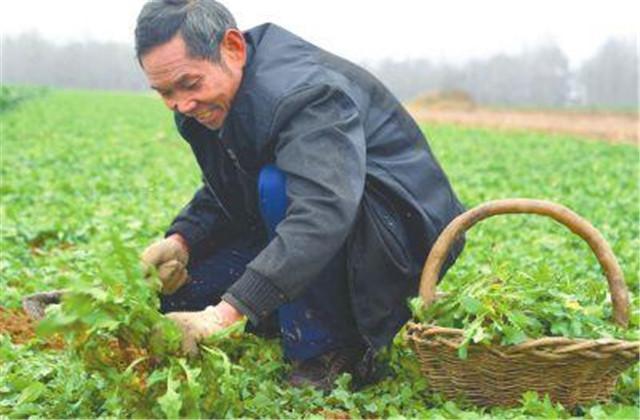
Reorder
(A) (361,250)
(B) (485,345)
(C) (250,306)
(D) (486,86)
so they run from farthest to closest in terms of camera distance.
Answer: (D) (486,86), (A) (361,250), (B) (485,345), (C) (250,306)

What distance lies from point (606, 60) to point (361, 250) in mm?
72795

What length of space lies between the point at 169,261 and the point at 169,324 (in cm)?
104

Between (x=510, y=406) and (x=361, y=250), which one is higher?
(x=361, y=250)

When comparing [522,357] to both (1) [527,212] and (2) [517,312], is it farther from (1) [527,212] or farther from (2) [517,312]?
(1) [527,212]

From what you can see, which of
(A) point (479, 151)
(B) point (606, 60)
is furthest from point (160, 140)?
(B) point (606, 60)

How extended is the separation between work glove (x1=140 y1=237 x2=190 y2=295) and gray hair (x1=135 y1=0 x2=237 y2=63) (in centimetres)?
79

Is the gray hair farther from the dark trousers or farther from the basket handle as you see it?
the basket handle

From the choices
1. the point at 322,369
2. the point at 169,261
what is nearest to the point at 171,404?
the point at 322,369

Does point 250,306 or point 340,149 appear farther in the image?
point 340,149

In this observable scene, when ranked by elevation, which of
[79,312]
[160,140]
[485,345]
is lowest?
[160,140]

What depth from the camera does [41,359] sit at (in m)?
3.64

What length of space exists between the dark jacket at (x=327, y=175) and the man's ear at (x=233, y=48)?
5cm

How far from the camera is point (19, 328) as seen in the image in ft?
13.9

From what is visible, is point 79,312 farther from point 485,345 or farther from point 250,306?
point 485,345
